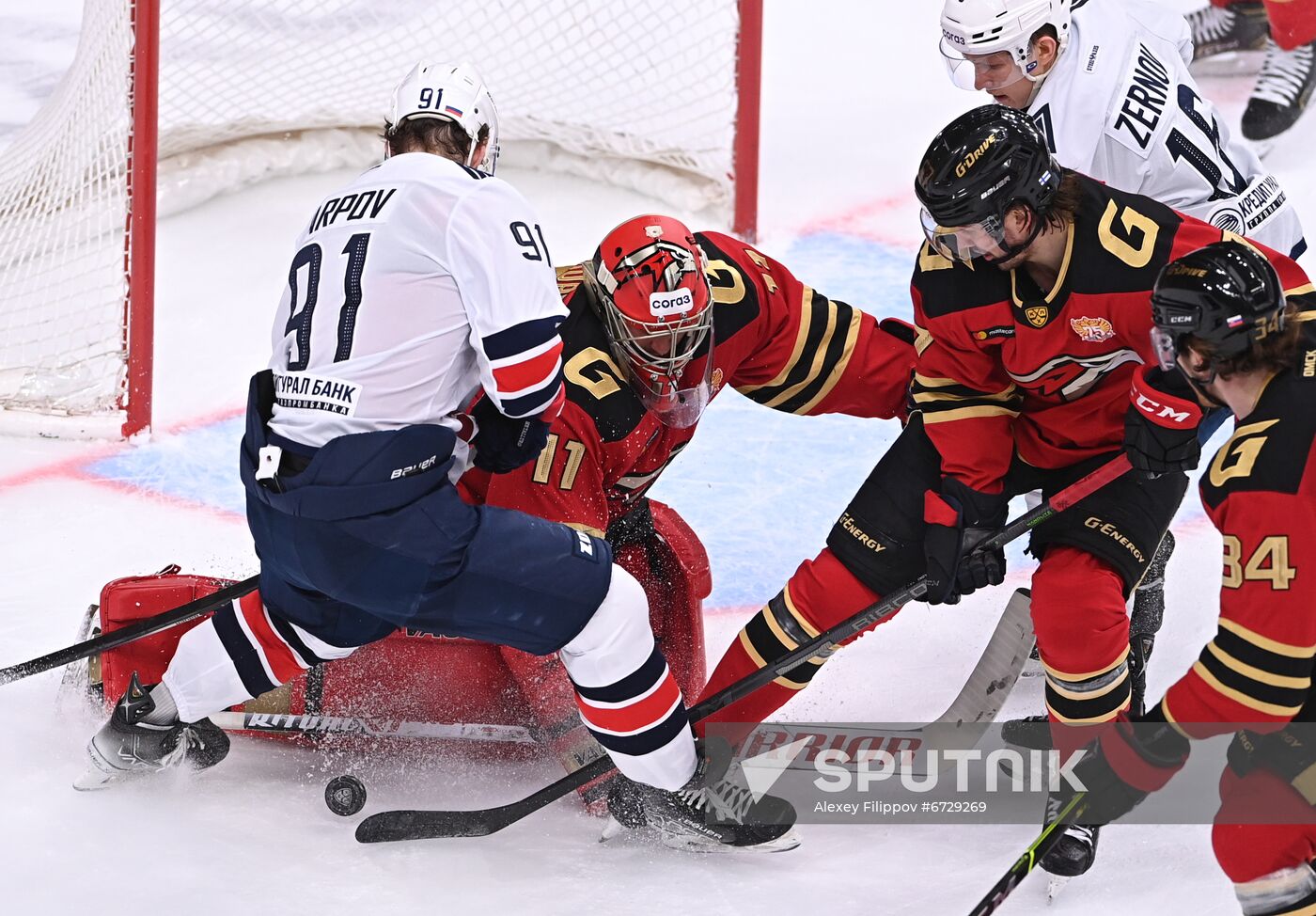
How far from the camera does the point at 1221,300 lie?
2133mm

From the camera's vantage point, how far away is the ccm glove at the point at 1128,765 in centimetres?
227

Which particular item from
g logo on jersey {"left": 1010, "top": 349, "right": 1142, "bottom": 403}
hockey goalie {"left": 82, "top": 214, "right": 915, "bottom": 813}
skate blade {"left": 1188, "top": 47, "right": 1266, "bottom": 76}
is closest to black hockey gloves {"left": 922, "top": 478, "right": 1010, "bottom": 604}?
g logo on jersey {"left": 1010, "top": 349, "right": 1142, "bottom": 403}

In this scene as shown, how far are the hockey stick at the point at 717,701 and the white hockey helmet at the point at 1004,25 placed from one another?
36.3 inches

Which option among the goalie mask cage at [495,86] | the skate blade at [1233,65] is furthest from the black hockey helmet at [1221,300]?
the skate blade at [1233,65]

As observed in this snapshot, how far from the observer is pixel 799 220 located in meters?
5.34

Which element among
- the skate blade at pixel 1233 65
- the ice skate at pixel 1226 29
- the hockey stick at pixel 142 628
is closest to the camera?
the hockey stick at pixel 142 628

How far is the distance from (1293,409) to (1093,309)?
0.61m

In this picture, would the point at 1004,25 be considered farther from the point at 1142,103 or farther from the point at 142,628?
the point at 142,628

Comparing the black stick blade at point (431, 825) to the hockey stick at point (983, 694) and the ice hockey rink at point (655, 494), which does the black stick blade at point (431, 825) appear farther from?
the hockey stick at point (983, 694)

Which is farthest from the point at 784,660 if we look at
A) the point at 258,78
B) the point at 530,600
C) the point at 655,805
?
the point at 258,78

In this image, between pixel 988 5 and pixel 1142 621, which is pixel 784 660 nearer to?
pixel 1142 621

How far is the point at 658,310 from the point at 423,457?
0.56m

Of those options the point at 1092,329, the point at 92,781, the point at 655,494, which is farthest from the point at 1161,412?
the point at 92,781

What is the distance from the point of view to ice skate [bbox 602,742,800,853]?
272 centimetres
